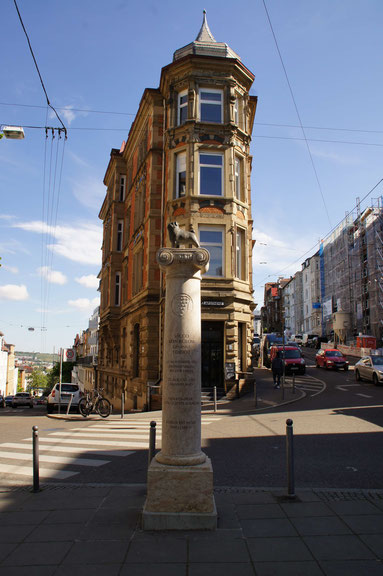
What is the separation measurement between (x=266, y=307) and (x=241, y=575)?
124551mm

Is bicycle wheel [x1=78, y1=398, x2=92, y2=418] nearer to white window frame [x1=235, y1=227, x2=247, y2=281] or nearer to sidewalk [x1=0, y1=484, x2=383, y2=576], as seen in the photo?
white window frame [x1=235, y1=227, x2=247, y2=281]

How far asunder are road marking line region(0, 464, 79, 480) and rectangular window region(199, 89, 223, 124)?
1804 cm

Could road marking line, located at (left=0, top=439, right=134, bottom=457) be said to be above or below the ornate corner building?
below

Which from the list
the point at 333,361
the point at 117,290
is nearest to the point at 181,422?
the point at 333,361

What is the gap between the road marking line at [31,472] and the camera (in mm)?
7938

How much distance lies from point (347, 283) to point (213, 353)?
159 ft

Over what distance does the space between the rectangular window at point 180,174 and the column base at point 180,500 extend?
58.5ft

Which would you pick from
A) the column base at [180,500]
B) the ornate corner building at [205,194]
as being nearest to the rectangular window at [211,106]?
the ornate corner building at [205,194]

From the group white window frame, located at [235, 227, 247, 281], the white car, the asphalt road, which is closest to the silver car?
the asphalt road

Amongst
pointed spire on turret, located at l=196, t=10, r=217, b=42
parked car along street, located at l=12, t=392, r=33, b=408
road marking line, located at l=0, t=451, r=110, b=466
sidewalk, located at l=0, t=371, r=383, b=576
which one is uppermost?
pointed spire on turret, located at l=196, t=10, r=217, b=42

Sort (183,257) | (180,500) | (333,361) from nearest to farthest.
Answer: (180,500) → (183,257) → (333,361)

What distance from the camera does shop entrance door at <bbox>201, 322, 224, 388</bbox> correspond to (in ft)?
67.5

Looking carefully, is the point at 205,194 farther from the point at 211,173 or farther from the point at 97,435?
the point at 97,435

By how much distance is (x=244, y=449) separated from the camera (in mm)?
9508
